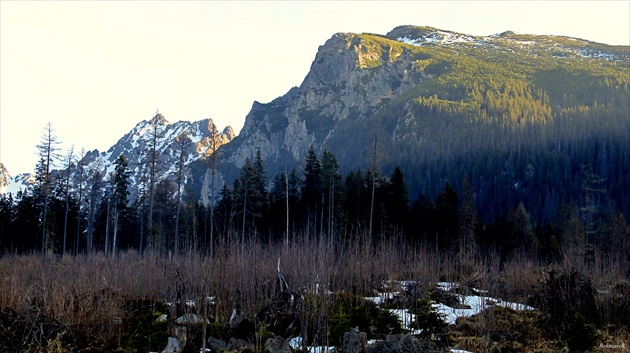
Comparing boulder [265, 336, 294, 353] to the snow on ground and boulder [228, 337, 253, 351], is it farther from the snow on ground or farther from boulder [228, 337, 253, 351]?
the snow on ground

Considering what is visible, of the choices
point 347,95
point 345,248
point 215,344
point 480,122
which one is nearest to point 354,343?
point 215,344

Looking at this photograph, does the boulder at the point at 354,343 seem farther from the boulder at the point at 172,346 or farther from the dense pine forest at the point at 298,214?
the dense pine forest at the point at 298,214

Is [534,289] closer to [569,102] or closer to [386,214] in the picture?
[386,214]

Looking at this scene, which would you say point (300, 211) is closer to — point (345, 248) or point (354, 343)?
point (345, 248)

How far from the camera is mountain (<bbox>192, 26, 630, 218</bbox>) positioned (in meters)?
106

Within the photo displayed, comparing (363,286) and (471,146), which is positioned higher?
(471,146)

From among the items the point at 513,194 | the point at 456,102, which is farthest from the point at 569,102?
the point at 513,194

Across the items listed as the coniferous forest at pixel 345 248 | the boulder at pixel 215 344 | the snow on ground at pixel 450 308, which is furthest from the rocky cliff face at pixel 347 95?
the boulder at pixel 215 344

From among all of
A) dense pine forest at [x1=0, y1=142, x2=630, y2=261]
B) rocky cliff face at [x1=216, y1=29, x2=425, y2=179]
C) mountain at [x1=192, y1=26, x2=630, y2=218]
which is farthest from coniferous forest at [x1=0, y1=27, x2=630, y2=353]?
rocky cliff face at [x1=216, y1=29, x2=425, y2=179]

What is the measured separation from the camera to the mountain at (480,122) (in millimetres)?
106375

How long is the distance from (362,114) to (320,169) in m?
136

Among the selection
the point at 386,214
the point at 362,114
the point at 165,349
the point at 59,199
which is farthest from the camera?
the point at 362,114

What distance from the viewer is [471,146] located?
405 feet

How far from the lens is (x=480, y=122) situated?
134875mm
